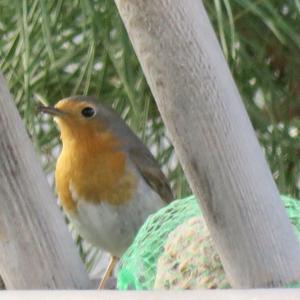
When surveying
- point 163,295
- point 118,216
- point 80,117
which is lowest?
point 118,216

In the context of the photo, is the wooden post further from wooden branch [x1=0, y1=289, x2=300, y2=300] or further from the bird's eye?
the bird's eye

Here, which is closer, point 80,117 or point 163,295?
point 163,295

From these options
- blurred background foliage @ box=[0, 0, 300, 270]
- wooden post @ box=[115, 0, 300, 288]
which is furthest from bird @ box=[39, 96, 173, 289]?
wooden post @ box=[115, 0, 300, 288]

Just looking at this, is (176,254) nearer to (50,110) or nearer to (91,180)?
(50,110)

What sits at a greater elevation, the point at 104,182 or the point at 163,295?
the point at 163,295

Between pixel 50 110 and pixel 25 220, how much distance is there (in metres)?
0.49

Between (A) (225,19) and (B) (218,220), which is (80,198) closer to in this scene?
(A) (225,19)

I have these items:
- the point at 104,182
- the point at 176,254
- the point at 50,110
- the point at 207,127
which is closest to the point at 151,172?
the point at 104,182

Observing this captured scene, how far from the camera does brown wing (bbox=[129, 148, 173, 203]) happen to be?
154 centimetres

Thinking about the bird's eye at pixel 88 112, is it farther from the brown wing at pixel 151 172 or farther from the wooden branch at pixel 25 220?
the wooden branch at pixel 25 220

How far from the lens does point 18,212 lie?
2.94 feet

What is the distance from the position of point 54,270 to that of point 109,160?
29.8 inches

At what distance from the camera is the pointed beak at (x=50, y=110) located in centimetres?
136

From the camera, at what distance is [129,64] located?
130cm
